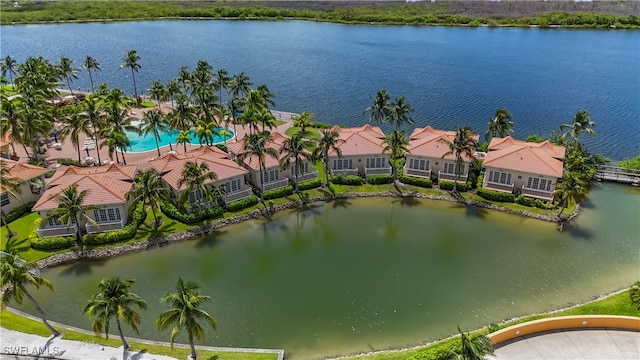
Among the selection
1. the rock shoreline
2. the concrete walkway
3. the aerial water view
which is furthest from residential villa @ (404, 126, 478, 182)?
the concrete walkway

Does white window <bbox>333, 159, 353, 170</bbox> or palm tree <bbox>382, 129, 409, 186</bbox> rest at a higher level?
palm tree <bbox>382, 129, 409, 186</bbox>

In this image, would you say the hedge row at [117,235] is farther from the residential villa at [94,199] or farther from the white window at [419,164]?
the white window at [419,164]

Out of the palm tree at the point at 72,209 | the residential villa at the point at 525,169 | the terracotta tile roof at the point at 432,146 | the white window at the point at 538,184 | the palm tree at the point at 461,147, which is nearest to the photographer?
the palm tree at the point at 72,209

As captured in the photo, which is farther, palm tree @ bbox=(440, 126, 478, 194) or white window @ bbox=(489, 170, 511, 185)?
white window @ bbox=(489, 170, 511, 185)

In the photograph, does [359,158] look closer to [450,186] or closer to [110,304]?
[450,186]

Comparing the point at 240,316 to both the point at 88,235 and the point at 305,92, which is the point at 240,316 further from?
the point at 305,92

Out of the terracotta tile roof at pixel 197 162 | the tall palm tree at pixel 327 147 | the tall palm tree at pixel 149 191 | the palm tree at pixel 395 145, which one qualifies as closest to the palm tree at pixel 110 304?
the tall palm tree at pixel 149 191

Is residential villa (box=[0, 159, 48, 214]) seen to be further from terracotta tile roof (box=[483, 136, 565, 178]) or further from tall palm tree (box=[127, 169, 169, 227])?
terracotta tile roof (box=[483, 136, 565, 178])

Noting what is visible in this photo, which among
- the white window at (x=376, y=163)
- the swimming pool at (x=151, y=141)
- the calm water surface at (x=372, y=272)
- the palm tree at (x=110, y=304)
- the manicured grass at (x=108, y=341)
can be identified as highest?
the palm tree at (x=110, y=304)
